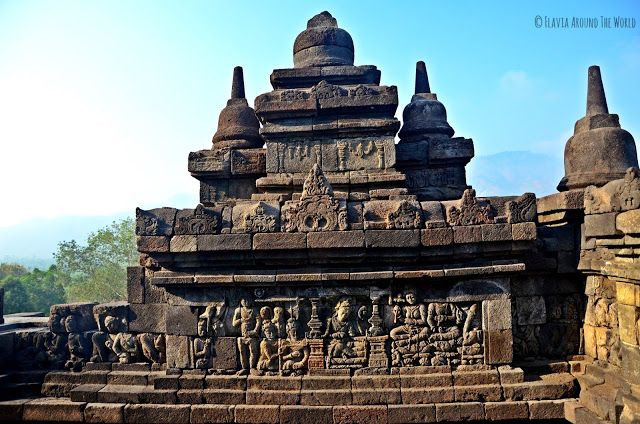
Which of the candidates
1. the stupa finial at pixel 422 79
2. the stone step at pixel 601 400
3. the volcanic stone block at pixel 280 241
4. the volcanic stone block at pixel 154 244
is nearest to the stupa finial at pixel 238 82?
the stupa finial at pixel 422 79

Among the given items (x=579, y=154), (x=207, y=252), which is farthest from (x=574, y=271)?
(x=207, y=252)

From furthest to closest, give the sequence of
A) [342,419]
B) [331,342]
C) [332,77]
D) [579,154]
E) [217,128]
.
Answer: [217,128] → [332,77] → [579,154] → [331,342] → [342,419]

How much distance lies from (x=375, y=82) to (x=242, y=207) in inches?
152

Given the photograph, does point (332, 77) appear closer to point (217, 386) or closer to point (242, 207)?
point (242, 207)

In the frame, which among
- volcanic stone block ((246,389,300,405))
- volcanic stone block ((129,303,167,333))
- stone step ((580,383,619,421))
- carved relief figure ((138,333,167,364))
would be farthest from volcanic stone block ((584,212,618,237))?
carved relief figure ((138,333,167,364))

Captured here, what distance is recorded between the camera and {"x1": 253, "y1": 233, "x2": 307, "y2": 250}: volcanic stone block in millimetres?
5211

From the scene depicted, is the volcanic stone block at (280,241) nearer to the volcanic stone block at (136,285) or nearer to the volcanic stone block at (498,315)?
the volcanic stone block at (136,285)

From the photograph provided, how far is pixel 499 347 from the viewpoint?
537 centimetres

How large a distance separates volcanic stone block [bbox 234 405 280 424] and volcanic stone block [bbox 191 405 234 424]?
0.31 feet

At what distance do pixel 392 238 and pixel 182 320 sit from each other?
2.73 meters

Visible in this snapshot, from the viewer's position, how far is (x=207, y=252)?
5.37m

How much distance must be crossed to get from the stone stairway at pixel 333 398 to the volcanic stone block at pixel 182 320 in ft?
1.58

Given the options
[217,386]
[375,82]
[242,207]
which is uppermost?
[375,82]

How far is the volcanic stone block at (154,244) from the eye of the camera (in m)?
5.42
